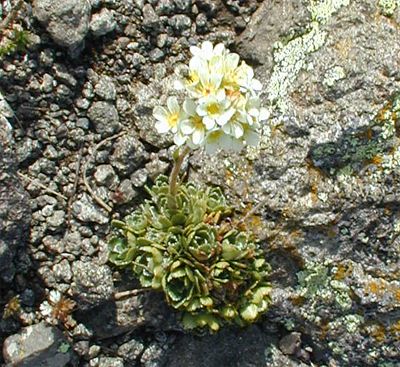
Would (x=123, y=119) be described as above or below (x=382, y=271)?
above

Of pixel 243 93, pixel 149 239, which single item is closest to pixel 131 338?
pixel 149 239

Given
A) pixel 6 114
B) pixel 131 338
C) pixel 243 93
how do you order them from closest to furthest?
pixel 243 93 → pixel 6 114 → pixel 131 338

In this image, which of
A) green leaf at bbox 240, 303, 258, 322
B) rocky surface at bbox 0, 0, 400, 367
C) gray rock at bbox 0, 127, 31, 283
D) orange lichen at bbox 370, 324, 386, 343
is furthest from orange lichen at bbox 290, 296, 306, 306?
gray rock at bbox 0, 127, 31, 283

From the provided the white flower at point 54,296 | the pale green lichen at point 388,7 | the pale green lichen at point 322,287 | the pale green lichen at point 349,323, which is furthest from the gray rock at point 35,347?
the pale green lichen at point 388,7

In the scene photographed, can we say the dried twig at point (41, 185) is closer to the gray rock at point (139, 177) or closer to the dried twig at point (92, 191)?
the dried twig at point (92, 191)

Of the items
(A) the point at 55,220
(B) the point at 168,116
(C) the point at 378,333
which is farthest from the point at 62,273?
(C) the point at 378,333

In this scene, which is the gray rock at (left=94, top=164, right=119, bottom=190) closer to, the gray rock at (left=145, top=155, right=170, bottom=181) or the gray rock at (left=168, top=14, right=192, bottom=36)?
the gray rock at (left=145, top=155, right=170, bottom=181)

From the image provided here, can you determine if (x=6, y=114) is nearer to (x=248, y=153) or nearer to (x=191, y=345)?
(x=248, y=153)

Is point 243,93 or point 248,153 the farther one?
point 248,153

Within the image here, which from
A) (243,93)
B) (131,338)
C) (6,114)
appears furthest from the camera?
(131,338)

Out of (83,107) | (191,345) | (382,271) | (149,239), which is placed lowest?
(191,345)
